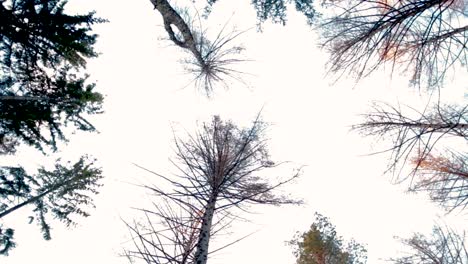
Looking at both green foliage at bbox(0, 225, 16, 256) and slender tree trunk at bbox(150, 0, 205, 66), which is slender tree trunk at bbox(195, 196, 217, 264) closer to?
slender tree trunk at bbox(150, 0, 205, 66)

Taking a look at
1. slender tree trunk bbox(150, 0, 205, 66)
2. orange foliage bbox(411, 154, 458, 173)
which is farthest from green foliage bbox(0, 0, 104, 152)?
orange foliage bbox(411, 154, 458, 173)

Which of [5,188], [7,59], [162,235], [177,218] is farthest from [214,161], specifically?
[5,188]

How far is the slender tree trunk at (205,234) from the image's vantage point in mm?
3963

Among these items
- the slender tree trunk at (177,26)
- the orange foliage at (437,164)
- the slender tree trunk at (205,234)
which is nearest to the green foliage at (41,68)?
the slender tree trunk at (177,26)

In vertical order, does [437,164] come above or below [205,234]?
above

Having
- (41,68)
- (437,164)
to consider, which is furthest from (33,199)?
(437,164)

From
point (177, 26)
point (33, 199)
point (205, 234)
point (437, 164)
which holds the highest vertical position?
point (177, 26)

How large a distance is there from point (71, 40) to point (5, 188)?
495cm

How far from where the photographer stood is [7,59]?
6180 mm

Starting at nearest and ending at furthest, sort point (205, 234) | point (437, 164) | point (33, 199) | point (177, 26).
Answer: point (205, 234) → point (437, 164) → point (177, 26) → point (33, 199)

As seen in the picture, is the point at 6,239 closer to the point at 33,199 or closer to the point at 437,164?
the point at 33,199

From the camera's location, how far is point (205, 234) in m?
4.27

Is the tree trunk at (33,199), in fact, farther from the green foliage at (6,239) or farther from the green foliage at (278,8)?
the green foliage at (278,8)

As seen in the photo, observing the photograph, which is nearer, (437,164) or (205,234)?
(205,234)
